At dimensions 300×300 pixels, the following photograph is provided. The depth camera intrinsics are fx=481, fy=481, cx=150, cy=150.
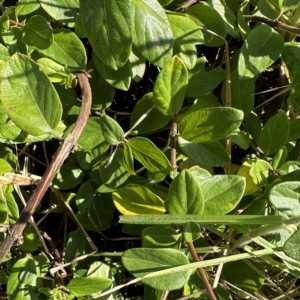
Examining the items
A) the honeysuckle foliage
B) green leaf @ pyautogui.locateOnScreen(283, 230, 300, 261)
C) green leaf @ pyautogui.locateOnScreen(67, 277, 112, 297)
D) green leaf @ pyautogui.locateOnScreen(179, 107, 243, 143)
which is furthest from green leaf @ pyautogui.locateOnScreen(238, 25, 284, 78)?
green leaf @ pyautogui.locateOnScreen(67, 277, 112, 297)

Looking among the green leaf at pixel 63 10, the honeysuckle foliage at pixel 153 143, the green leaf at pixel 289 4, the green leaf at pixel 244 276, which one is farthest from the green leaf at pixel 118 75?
the green leaf at pixel 244 276

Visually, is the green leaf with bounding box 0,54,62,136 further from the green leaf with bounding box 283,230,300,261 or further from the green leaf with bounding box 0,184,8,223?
the green leaf with bounding box 283,230,300,261

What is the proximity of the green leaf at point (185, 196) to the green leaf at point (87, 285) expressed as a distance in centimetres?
22

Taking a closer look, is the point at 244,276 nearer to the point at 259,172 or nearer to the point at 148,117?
the point at 259,172

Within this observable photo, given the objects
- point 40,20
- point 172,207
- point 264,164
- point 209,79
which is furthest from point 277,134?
point 40,20

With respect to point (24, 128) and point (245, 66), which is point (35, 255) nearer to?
point (24, 128)

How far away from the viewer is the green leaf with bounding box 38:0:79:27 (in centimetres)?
88

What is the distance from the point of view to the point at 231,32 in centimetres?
100

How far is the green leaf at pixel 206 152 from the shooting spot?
2.96ft

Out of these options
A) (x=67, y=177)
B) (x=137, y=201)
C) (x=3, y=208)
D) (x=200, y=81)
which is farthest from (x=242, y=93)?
(x=3, y=208)

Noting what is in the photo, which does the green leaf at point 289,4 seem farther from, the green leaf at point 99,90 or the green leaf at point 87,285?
the green leaf at point 87,285

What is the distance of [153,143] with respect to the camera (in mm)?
891

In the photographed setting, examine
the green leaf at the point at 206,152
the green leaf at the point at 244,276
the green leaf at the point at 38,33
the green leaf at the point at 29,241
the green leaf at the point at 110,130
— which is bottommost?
the green leaf at the point at 244,276

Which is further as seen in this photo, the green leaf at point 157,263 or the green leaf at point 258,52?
the green leaf at point 258,52
